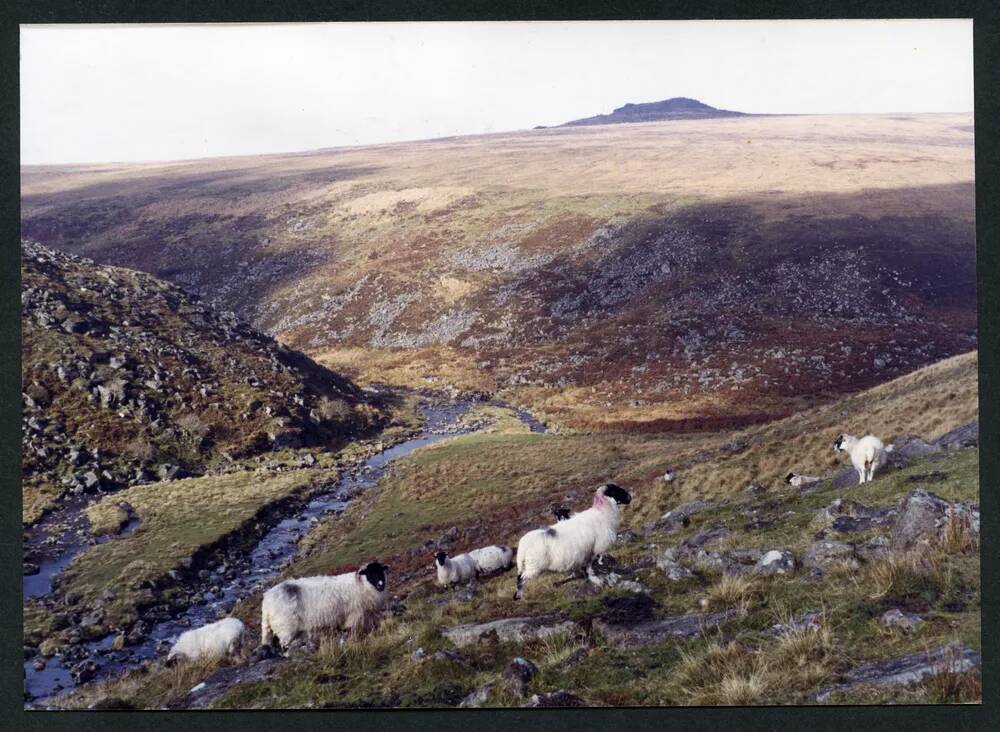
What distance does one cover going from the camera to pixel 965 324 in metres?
13.0

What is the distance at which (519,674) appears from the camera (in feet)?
26.6

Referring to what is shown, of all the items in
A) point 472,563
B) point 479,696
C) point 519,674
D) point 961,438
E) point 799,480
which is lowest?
point 479,696

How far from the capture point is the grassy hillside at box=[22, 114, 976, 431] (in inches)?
567

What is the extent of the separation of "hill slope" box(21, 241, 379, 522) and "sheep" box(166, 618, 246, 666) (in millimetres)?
3527

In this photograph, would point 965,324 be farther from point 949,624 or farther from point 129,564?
point 129,564

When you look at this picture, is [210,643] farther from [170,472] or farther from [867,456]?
[867,456]

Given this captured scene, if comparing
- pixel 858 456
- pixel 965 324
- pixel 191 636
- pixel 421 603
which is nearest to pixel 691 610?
pixel 421 603

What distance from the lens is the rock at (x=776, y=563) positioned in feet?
28.6

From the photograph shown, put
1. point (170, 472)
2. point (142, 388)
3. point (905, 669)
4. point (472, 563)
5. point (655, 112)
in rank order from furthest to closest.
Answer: point (655, 112) < point (142, 388) < point (170, 472) < point (472, 563) < point (905, 669)

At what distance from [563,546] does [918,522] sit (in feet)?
15.9

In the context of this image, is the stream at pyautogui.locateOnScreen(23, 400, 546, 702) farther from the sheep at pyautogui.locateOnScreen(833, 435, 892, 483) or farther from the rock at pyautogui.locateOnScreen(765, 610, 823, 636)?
the sheep at pyautogui.locateOnScreen(833, 435, 892, 483)

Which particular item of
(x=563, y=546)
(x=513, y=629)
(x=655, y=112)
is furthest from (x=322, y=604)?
(x=655, y=112)

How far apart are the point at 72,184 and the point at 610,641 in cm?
1524

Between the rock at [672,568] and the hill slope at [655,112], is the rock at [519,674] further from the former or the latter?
the hill slope at [655,112]
